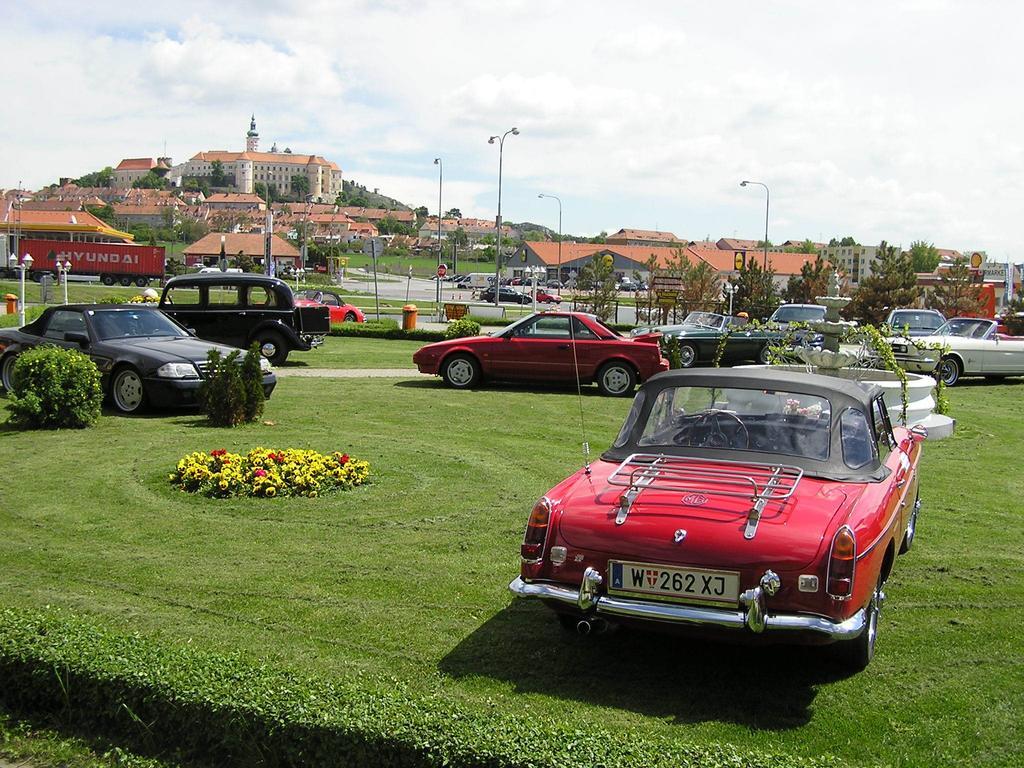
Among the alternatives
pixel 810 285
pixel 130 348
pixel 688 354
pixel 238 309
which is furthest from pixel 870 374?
pixel 810 285

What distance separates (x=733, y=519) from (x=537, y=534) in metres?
1.04

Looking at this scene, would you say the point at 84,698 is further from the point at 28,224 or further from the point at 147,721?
the point at 28,224

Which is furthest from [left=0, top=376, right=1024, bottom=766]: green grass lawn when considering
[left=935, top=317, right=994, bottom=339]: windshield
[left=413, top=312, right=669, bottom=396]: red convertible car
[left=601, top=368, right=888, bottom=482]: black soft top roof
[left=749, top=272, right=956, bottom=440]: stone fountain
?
[left=935, top=317, right=994, bottom=339]: windshield

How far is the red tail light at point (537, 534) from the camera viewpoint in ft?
17.9

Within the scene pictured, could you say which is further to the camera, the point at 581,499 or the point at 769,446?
the point at 769,446

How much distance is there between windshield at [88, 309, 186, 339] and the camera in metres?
14.7

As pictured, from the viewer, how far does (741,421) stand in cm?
634

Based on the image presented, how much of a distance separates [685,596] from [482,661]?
1.22 metres

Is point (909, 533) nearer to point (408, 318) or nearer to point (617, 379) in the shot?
point (617, 379)

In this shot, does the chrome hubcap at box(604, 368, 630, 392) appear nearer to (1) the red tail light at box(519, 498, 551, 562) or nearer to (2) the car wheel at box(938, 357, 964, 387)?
(2) the car wheel at box(938, 357, 964, 387)

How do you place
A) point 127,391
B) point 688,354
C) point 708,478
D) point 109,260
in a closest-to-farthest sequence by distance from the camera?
point 708,478 < point 127,391 < point 688,354 < point 109,260

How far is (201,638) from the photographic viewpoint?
5.73 m

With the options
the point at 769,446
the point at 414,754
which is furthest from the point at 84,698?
the point at 769,446

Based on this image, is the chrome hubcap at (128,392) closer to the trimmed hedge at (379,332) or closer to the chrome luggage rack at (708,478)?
the chrome luggage rack at (708,478)
